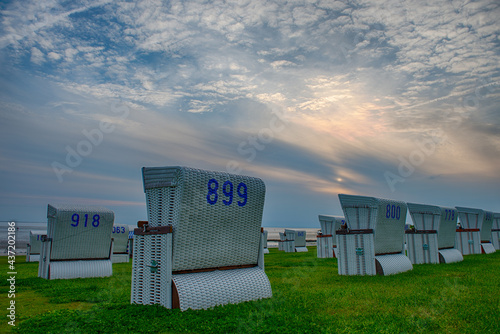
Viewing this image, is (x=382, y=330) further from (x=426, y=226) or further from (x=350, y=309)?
(x=426, y=226)

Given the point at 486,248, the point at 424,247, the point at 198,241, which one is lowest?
the point at 486,248

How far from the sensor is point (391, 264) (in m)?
15.4

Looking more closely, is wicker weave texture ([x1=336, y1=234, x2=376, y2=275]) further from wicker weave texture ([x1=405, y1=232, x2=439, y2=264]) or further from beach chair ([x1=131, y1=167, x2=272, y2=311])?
beach chair ([x1=131, y1=167, x2=272, y2=311])

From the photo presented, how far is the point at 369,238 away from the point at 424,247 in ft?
22.5

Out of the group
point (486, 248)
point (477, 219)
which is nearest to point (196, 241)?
point (477, 219)

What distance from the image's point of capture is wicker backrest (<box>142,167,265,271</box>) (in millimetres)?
8461

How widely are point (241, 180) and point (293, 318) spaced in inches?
158

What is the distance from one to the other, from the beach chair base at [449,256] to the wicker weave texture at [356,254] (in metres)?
7.68

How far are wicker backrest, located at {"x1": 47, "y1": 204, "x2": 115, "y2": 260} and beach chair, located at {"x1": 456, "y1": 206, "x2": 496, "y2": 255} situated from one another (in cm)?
2505

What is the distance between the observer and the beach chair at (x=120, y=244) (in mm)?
29438

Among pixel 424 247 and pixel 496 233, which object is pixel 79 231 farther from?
pixel 496 233

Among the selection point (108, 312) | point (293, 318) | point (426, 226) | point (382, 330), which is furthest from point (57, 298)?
point (426, 226)

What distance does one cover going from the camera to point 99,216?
17453 millimetres

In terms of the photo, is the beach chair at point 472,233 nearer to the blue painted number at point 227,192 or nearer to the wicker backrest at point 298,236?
the wicker backrest at point 298,236
